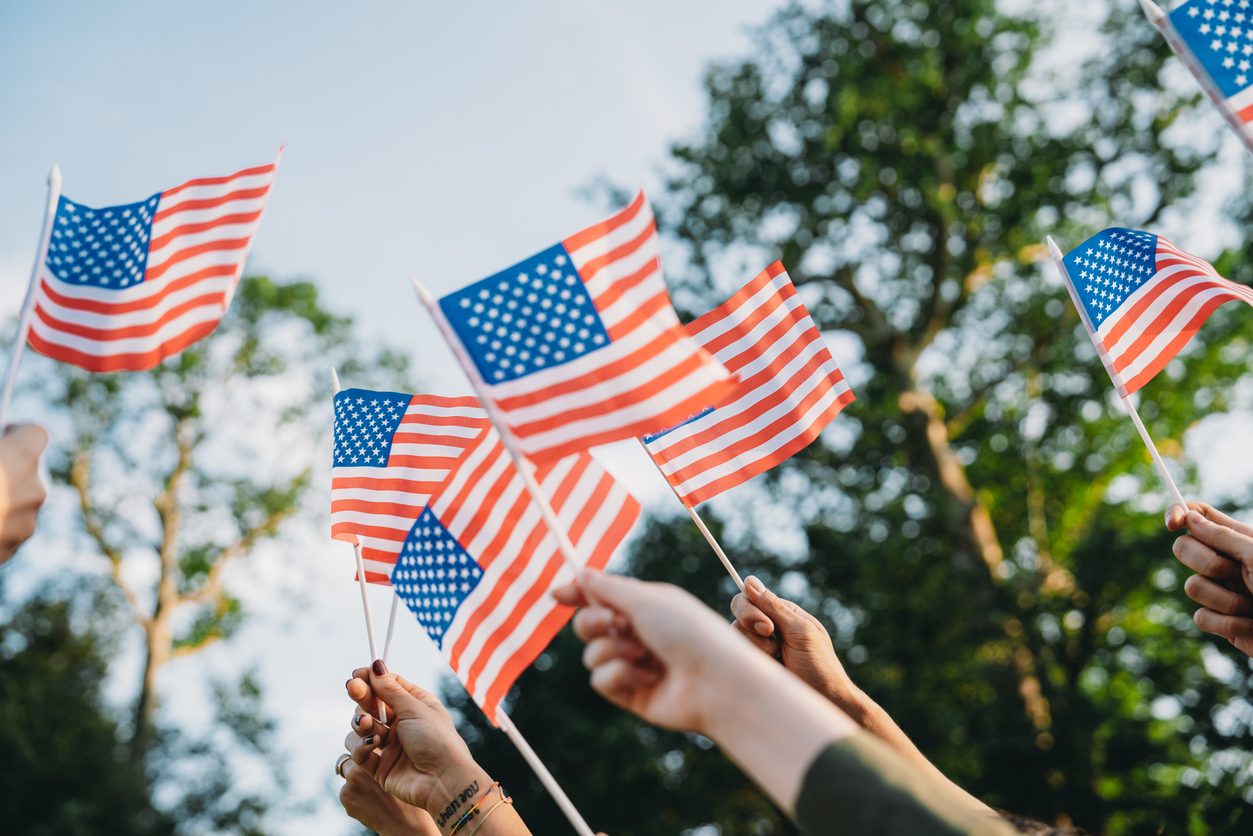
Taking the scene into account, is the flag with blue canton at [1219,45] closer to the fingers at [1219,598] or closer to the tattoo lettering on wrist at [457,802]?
the fingers at [1219,598]

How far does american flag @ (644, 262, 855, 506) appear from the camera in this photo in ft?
14.5

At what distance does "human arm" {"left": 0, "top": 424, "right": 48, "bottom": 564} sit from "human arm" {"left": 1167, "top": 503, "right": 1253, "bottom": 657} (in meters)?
2.84

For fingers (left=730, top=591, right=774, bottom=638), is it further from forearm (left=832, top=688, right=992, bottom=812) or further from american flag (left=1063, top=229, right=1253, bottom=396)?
american flag (left=1063, top=229, right=1253, bottom=396)

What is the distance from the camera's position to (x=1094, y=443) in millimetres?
20109

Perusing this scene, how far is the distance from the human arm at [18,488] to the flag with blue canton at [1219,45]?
3.28 metres

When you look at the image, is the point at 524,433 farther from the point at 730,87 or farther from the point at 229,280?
the point at 730,87

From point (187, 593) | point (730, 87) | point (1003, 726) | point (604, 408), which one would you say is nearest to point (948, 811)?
point (604, 408)

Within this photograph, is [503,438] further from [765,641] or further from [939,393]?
[939,393]

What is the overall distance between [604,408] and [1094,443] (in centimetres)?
1974

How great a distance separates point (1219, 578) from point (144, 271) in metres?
3.65

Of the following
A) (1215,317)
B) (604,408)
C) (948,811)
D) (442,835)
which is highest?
(604,408)

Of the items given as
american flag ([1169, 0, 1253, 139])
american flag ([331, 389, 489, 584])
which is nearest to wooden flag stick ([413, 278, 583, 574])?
american flag ([331, 389, 489, 584])

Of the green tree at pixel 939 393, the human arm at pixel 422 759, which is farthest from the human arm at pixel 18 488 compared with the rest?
the green tree at pixel 939 393

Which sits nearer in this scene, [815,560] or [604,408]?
[604,408]
